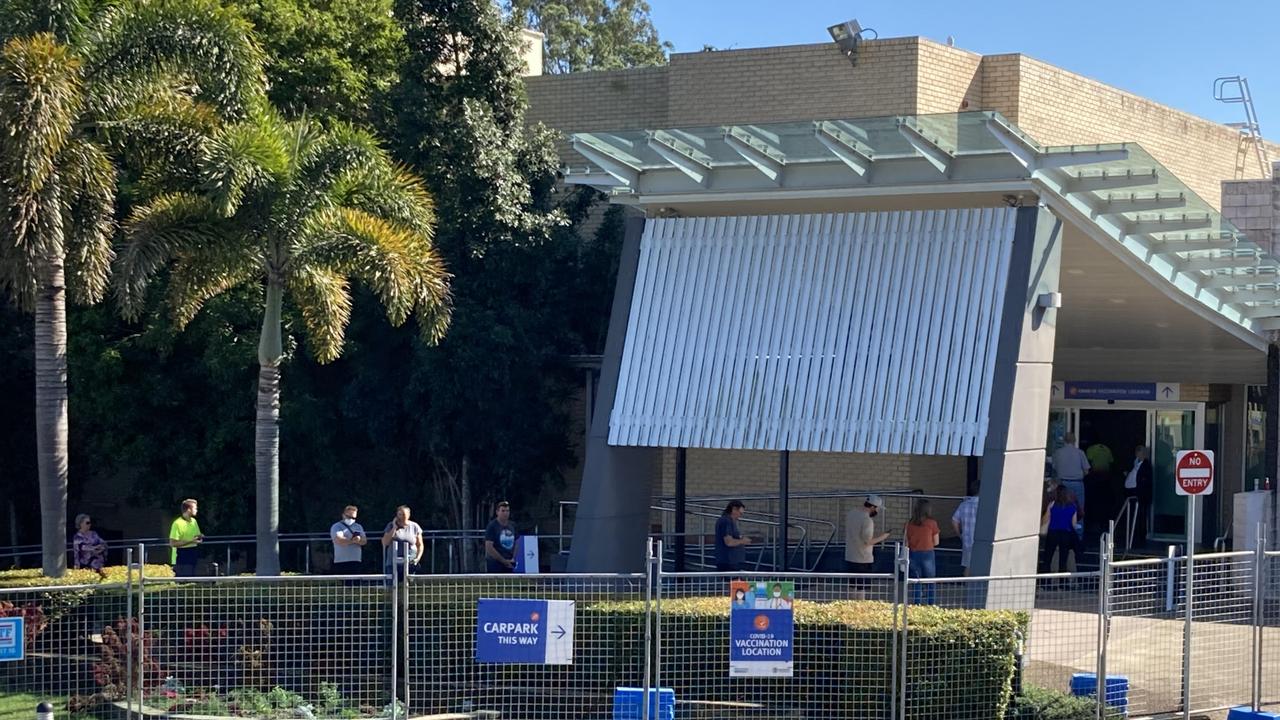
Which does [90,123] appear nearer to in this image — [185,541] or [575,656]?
[185,541]

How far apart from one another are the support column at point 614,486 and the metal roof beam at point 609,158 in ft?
1.96

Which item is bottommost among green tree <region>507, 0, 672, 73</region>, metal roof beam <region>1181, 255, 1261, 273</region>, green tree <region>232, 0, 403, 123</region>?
metal roof beam <region>1181, 255, 1261, 273</region>

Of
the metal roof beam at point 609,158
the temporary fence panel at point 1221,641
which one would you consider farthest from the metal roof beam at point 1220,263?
the metal roof beam at point 609,158

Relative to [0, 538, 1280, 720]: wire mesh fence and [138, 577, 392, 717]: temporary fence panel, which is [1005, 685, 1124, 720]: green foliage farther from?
[138, 577, 392, 717]: temporary fence panel

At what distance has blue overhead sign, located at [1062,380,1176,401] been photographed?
25.6 meters

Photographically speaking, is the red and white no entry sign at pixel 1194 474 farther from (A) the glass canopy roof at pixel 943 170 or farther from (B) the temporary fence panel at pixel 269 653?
(B) the temporary fence panel at pixel 269 653

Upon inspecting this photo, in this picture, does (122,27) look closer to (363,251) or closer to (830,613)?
(363,251)

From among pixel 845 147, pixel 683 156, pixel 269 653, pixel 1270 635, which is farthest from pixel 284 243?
pixel 1270 635

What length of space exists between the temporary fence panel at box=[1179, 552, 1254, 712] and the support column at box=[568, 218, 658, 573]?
6.41 metres

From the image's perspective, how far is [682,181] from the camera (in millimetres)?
18281

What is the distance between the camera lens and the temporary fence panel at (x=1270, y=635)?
13946mm

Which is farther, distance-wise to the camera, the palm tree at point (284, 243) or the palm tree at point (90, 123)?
the palm tree at point (284, 243)

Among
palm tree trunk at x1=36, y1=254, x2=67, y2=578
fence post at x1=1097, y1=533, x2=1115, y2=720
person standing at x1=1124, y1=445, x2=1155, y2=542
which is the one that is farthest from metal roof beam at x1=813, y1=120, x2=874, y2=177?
person standing at x1=1124, y1=445, x2=1155, y2=542

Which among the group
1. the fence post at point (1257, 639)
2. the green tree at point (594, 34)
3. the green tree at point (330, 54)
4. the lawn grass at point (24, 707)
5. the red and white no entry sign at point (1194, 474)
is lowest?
the lawn grass at point (24, 707)
